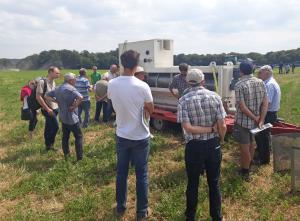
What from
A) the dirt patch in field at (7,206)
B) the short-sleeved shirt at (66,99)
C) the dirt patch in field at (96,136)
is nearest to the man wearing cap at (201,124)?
the dirt patch in field at (7,206)

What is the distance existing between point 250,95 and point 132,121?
2.16m

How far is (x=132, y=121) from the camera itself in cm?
477

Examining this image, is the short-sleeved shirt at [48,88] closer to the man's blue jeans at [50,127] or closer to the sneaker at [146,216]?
the man's blue jeans at [50,127]

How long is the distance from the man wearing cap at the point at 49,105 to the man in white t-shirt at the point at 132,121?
3.74m

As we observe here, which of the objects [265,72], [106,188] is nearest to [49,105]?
[106,188]

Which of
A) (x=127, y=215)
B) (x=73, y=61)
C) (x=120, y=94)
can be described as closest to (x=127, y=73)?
(x=120, y=94)

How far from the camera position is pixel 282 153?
6199 mm

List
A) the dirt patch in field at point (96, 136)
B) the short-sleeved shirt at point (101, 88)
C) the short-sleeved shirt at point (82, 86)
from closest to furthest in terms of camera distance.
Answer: the dirt patch in field at point (96, 136), the short-sleeved shirt at point (82, 86), the short-sleeved shirt at point (101, 88)

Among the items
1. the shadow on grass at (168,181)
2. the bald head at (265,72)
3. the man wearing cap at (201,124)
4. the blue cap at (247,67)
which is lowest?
the shadow on grass at (168,181)

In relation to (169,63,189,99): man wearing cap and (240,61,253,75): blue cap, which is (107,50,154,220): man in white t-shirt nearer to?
(240,61,253,75): blue cap

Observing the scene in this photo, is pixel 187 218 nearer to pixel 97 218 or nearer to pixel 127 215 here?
pixel 127 215

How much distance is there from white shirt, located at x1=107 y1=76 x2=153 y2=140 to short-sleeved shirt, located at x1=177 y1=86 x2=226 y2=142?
1.91 ft

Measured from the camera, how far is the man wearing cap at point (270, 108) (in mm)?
6695

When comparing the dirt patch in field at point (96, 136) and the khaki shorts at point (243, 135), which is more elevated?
the khaki shorts at point (243, 135)
